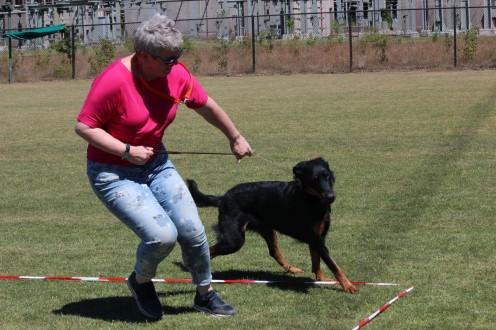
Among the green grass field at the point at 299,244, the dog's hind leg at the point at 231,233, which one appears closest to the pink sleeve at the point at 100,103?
the green grass field at the point at 299,244

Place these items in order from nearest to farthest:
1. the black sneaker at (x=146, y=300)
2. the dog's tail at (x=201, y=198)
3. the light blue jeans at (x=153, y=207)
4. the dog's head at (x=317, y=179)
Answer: the light blue jeans at (x=153, y=207) → the black sneaker at (x=146, y=300) → the dog's head at (x=317, y=179) → the dog's tail at (x=201, y=198)

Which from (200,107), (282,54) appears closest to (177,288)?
(200,107)

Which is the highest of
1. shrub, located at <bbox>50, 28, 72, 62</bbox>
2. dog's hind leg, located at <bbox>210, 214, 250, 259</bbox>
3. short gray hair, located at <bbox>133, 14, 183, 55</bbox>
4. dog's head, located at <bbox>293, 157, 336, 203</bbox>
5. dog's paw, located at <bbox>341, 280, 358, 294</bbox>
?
shrub, located at <bbox>50, 28, 72, 62</bbox>

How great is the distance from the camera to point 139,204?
5305 millimetres

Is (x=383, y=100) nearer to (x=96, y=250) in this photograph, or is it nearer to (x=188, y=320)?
(x=96, y=250)

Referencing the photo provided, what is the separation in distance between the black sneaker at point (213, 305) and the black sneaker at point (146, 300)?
266 millimetres

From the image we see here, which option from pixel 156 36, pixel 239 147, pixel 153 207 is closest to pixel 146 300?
pixel 153 207

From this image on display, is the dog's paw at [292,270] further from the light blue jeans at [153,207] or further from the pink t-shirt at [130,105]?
the pink t-shirt at [130,105]

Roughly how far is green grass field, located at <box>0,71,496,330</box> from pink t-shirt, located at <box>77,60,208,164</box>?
1152 mm

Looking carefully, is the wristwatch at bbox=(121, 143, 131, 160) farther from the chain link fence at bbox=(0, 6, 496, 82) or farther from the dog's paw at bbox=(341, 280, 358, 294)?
the chain link fence at bbox=(0, 6, 496, 82)

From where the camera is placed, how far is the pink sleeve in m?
5.15

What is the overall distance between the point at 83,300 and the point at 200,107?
5.36 ft

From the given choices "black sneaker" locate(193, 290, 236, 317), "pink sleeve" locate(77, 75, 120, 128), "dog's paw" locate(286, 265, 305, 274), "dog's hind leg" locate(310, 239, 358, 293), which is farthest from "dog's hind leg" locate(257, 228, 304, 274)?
"pink sleeve" locate(77, 75, 120, 128)

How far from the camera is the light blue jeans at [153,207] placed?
5293 millimetres
